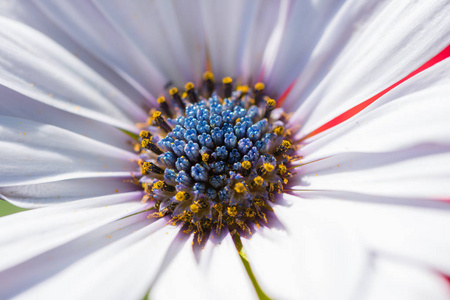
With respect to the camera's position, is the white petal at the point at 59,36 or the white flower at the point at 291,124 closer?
the white flower at the point at 291,124

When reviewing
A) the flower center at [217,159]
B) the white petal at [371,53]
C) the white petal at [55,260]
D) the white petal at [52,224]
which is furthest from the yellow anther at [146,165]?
the white petal at [371,53]

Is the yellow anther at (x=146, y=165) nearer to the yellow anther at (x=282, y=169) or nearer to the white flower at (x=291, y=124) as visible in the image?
the white flower at (x=291, y=124)

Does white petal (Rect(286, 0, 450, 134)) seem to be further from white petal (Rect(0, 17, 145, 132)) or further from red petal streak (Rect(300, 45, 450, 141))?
white petal (Rect(0, 17, 145, 132))

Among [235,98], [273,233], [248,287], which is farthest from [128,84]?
[248,287]

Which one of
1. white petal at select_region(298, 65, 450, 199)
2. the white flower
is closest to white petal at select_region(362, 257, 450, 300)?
the white flower

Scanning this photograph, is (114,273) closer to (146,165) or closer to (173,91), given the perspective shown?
(146,165)

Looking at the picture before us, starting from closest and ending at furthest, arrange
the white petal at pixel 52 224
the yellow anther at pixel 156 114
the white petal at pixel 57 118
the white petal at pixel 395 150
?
1. the white petal at pixel 395 150
2. the white petal at pixel 52 224
3. the white petal at pixel 57 118
4. the yellow anther at pixel 156 114

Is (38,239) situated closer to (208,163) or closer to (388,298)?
(208,163)
